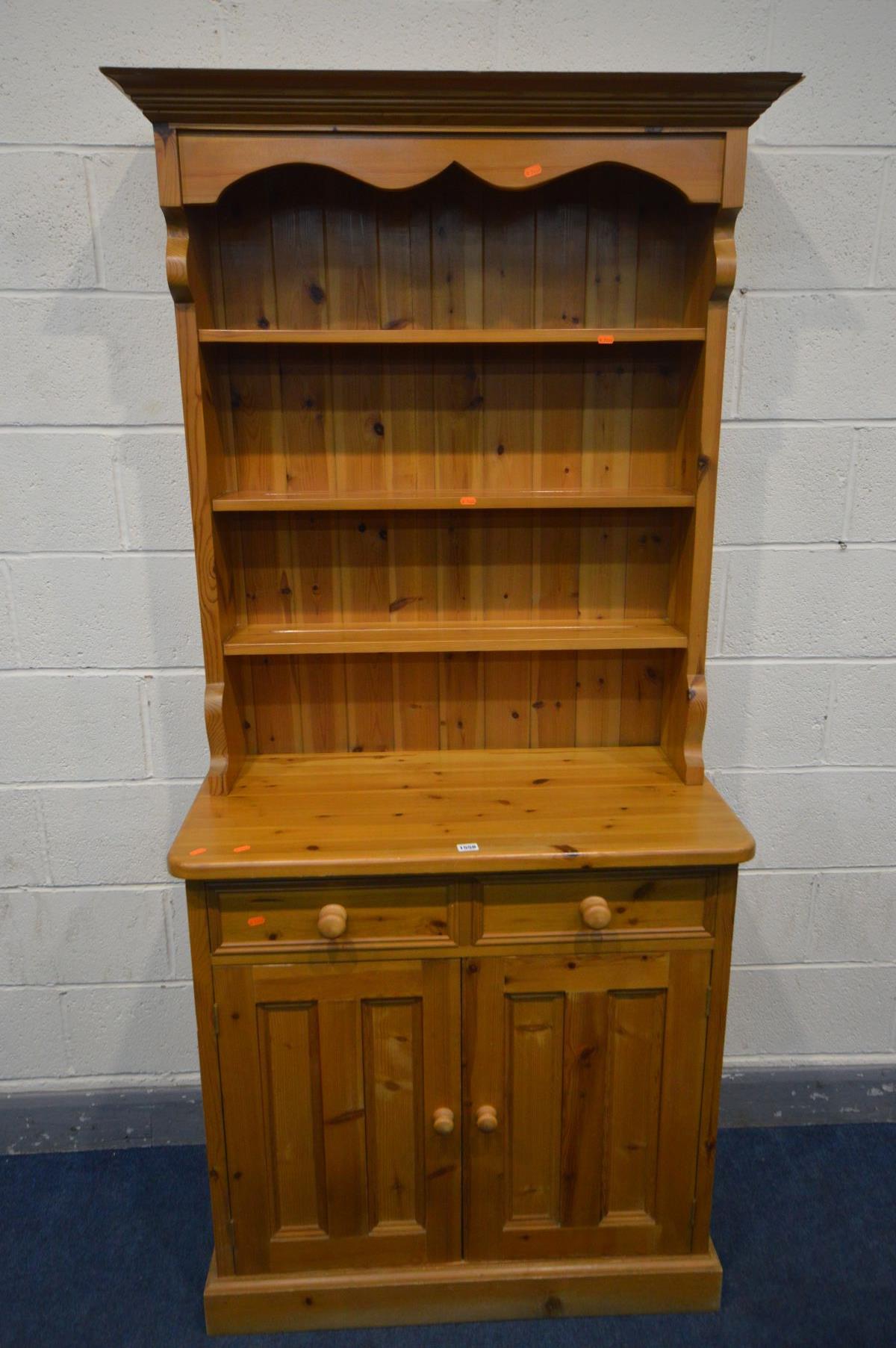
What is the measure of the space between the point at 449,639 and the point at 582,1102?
2.87ft

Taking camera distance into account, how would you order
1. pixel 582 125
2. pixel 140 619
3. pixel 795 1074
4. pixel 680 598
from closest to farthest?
pixel 582 125 < pixel 680 598 < pixel 140 619 < pixel 795 1074

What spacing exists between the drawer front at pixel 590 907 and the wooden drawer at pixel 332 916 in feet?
0.25

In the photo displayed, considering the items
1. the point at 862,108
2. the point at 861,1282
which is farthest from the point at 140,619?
the point at 861,1282

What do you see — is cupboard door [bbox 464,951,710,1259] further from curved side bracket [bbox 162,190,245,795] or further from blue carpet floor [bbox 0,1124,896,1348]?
curved side bracket [bbox 162,190,245,795]

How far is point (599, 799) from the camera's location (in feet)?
5.19

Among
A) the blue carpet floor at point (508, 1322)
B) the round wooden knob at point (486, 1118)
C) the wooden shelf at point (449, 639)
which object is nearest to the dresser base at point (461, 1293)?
the blue carpet floor at point (508, 1322)

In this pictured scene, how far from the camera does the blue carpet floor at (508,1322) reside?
1.58 metres

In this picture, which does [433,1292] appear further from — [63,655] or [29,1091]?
[63,655]

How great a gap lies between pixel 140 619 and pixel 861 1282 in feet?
6.45

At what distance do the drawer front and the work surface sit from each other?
57 millimetres

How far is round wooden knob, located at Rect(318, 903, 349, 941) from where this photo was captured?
139cm

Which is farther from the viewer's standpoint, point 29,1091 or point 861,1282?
point 29,1091

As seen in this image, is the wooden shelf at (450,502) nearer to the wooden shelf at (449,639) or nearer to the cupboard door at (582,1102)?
the wooden shelf at (449,639)

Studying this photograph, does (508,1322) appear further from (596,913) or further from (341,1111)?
(596,913)
